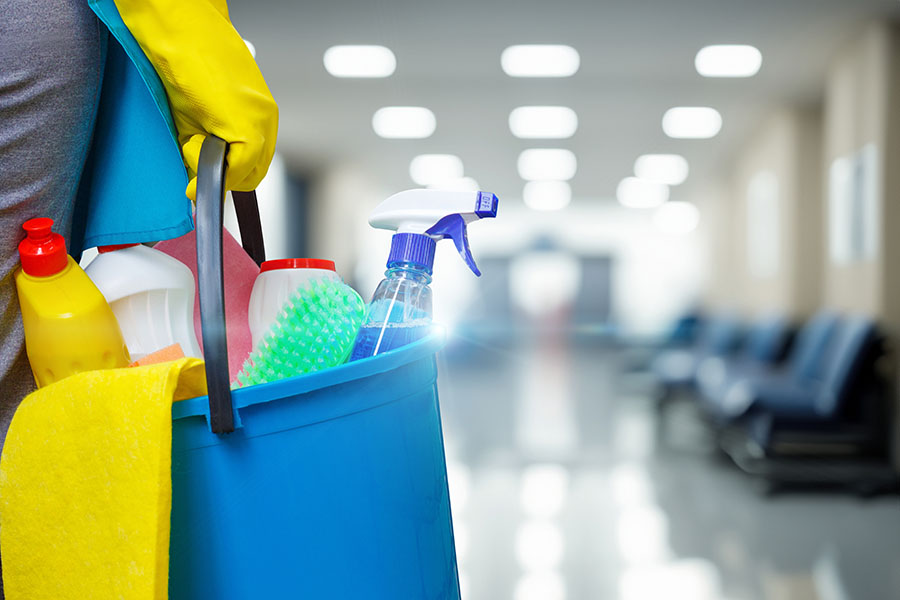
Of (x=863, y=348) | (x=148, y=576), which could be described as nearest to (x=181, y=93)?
(x=148, y=576)

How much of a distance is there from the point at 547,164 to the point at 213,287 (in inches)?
316

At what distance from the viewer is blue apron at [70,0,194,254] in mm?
575

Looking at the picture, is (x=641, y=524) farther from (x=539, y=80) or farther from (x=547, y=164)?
(x=547, y=164)

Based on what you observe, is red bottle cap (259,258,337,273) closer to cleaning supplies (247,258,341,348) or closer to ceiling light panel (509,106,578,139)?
cleaning supplies (247,258,341,348)

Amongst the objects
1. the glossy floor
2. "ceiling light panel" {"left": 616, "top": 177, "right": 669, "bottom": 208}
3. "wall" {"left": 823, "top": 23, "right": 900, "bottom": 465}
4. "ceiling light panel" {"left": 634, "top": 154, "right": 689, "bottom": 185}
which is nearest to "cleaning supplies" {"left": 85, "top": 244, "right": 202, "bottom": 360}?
the glossy floor

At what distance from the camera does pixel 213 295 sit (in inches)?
17.9

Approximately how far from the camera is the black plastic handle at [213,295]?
0.44 metres

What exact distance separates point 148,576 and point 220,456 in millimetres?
84

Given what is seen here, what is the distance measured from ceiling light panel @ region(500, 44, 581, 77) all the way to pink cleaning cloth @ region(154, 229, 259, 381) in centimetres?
398

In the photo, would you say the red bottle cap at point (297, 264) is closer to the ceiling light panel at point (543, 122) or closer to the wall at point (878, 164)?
the wall at point (878, 164)

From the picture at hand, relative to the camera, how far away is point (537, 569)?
2115 millimetres

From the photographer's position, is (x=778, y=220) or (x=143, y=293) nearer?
(x=143, y=293)

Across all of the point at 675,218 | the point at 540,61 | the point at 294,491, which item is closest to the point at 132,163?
the point at 294,491

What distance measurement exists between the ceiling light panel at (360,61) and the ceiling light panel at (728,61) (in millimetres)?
2008
